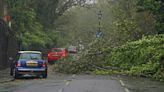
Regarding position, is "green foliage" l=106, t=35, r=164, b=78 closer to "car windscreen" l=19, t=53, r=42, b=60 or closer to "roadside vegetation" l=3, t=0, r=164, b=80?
"roadside vegetation" l=3, t=0, r=164, b=80

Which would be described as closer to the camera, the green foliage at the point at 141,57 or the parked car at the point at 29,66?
the parked car at the point at 29,66

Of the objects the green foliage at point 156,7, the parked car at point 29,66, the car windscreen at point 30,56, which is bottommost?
the parked car at point 29,66

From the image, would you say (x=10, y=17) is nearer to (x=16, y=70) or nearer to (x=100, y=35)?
(x=100, y=35)

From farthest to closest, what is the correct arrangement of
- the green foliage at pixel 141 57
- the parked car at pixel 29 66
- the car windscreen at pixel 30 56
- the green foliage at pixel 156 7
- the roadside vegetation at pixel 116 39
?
the roadside vegetation at pixel 116 39 < the green foliage at pixel 156 7 < the green foliage at pixel 141 57 < the car windscreen at pixel 30 56 < the parked car at pixel 29 66

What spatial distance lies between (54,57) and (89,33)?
5.42 meters

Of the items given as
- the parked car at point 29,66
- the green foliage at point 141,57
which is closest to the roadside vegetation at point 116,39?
the green foliage at point 141,57

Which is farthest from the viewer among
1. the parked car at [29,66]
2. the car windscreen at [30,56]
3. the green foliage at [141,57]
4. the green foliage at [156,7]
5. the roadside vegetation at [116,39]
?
the roadside vegetation at [116,39]

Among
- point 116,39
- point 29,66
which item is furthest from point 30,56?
point 116,39

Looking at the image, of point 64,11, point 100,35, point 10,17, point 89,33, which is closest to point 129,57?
point 100,35

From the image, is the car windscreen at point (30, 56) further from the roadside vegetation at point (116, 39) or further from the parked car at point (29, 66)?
the roadside vegetation at point (116, 39)

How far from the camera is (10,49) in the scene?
134 ft

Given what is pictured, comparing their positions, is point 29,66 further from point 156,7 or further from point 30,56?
point 156,7

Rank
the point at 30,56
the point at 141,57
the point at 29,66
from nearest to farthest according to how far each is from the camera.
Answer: the point at 29,66
the point at 30,56
the point at 141,57

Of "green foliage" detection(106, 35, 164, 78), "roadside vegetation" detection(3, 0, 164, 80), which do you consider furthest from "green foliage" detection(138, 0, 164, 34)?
"green foliage" detection(106, 35, 164, 78)
